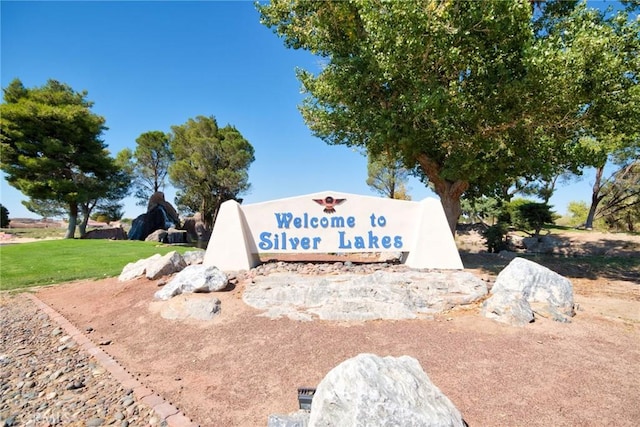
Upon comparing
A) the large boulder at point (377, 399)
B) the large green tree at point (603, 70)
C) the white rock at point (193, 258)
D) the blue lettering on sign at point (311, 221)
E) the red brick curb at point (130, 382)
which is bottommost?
the red brick curb at point (130, 382)

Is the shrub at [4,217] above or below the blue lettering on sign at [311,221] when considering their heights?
above

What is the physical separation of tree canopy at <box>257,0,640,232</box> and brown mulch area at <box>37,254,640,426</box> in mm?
4763

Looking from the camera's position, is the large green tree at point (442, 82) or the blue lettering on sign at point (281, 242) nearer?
the large green tree at point (442, 82)

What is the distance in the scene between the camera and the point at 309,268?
24.2ft

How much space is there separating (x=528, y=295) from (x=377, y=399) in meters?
4.67

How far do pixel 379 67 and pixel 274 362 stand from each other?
7600mm

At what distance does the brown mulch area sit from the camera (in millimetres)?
2819

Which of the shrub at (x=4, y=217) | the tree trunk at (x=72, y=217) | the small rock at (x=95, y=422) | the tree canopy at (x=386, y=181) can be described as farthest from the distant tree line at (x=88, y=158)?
the small rock at (x=95, y=422)

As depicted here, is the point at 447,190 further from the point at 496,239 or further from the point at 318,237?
the point at 318,237

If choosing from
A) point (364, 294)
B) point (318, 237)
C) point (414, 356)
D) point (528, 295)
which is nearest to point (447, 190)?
point (318, 237)

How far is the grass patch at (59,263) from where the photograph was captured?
939 centimetres

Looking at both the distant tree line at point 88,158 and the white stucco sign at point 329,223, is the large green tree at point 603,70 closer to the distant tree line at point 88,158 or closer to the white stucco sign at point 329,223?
the white stucco sign at point 329,223

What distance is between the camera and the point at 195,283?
19.9 feet

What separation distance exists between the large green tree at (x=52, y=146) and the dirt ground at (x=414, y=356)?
19.8m
